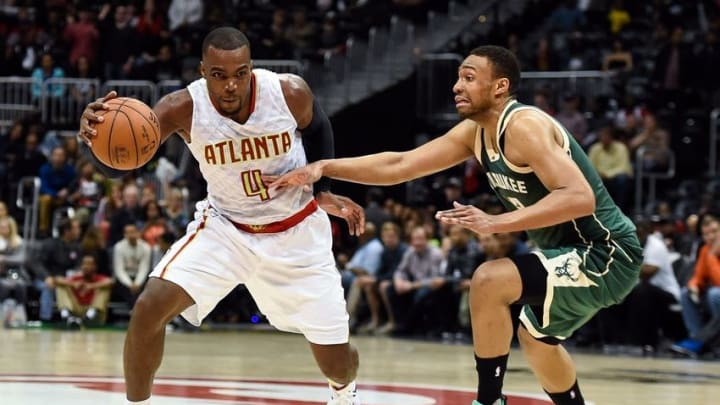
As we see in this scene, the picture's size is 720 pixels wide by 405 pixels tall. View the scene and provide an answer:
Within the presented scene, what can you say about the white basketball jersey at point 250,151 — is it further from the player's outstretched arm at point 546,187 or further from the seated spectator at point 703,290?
the seated spectator at point 703,290

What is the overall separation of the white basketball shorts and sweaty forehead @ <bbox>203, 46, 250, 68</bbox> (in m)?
0.84

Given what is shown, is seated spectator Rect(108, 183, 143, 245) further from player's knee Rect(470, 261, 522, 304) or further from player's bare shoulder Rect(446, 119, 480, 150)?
player's knee Rect(470, 261, 522, 304)

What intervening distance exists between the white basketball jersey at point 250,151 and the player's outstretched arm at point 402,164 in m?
0.32

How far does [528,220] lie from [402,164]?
94cm

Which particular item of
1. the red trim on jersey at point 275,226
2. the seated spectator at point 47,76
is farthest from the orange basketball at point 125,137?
the seated spectator at point 47,76

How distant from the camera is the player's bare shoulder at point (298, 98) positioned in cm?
679

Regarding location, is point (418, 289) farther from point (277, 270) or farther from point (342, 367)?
point (277, 270)

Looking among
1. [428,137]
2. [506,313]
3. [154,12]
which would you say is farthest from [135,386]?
[154,12]

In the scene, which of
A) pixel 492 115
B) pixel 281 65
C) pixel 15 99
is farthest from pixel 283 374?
pixel 15 99

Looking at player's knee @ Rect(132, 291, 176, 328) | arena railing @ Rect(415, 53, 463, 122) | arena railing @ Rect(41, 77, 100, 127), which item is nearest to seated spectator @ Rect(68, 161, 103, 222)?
arena railing @ Rect(41, 77, 100, 127)

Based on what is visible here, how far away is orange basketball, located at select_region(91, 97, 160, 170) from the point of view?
20.4 feet

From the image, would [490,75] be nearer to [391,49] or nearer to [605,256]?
[605,256]

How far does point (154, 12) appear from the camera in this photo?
73.6 feet

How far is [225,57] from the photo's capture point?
6.35 m
